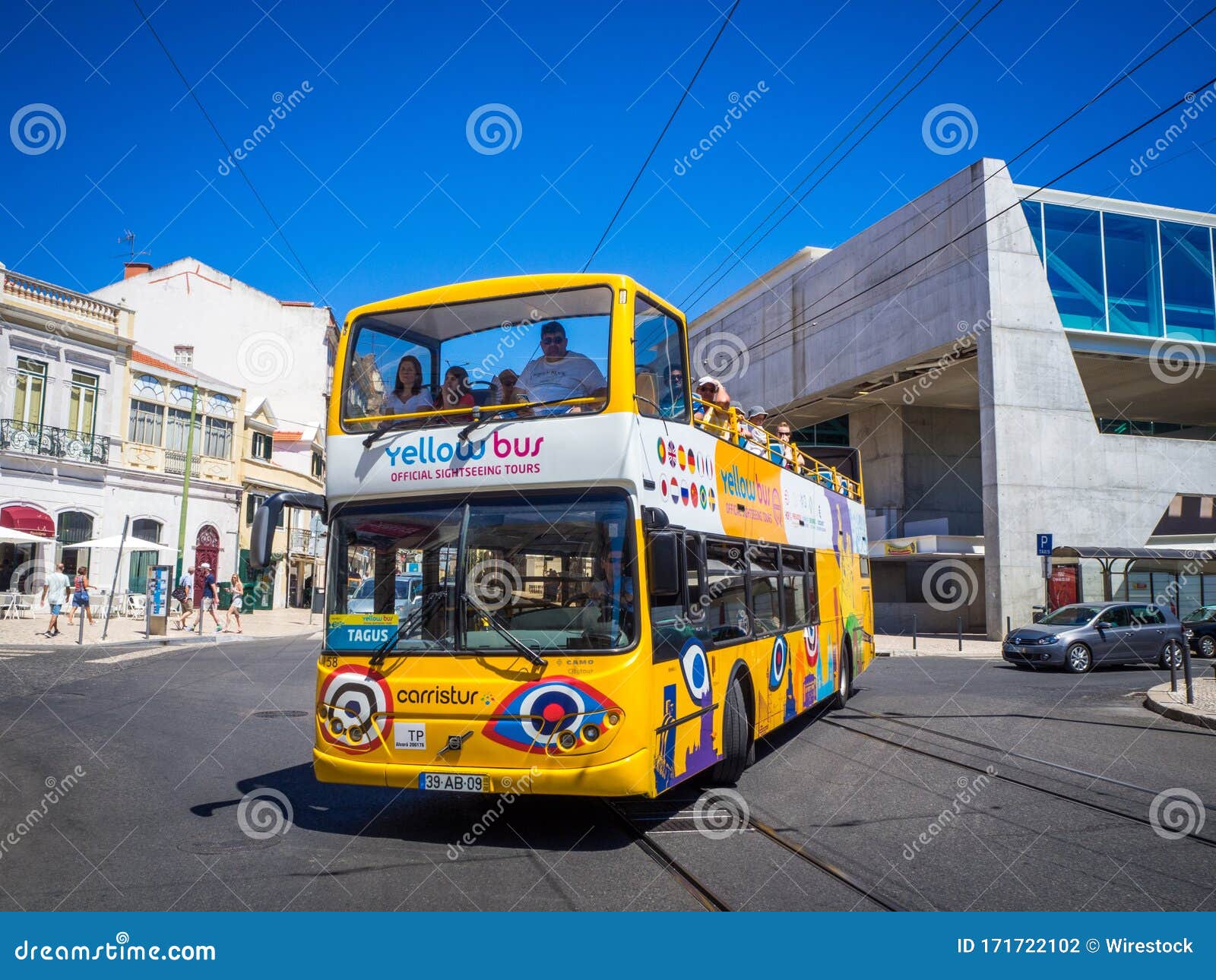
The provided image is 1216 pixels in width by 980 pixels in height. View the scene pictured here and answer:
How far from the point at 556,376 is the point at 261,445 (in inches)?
1677

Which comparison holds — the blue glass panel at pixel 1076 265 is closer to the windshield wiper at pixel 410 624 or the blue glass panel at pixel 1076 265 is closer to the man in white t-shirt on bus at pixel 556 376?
the man in white t-shirt on bus at pixel 556 376

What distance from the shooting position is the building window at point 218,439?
41.6 m

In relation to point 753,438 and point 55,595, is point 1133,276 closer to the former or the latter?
point 753,438

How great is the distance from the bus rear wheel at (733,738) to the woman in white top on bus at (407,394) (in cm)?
334

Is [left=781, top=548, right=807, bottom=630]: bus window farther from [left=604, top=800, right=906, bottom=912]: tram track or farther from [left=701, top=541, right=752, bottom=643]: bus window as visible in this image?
[left=604, top=800, right=906, bottom=912]: tram track

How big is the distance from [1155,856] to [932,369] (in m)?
31.4

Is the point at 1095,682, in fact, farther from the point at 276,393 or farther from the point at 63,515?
the point at 276,393

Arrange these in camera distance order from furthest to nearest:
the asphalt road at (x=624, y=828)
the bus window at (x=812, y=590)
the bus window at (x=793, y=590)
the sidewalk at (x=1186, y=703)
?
the sidewalk at (x=1186, y=703) → the bus window at (x=812, y=590) → the bus window at (x=793, y=590) → the asphalt road at (x=624, y=828)

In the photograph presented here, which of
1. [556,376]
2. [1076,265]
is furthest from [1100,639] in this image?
[556,376]

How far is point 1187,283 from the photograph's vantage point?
34.5m

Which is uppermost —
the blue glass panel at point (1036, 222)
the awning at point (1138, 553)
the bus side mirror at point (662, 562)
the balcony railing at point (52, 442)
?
the blue glass panel at point (1036, 222)

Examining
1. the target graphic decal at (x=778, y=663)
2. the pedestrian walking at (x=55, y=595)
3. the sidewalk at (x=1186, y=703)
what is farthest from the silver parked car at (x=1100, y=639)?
the pedestrian walking at (x=55, y=595)

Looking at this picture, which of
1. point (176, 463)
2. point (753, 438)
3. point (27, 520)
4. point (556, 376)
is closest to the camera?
point (556, 376)

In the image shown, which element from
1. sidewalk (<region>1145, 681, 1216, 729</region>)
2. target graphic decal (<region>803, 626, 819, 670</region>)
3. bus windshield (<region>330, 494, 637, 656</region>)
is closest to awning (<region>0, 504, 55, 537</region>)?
target graphic decal (<region>803, 626, 819, 670</region>)
